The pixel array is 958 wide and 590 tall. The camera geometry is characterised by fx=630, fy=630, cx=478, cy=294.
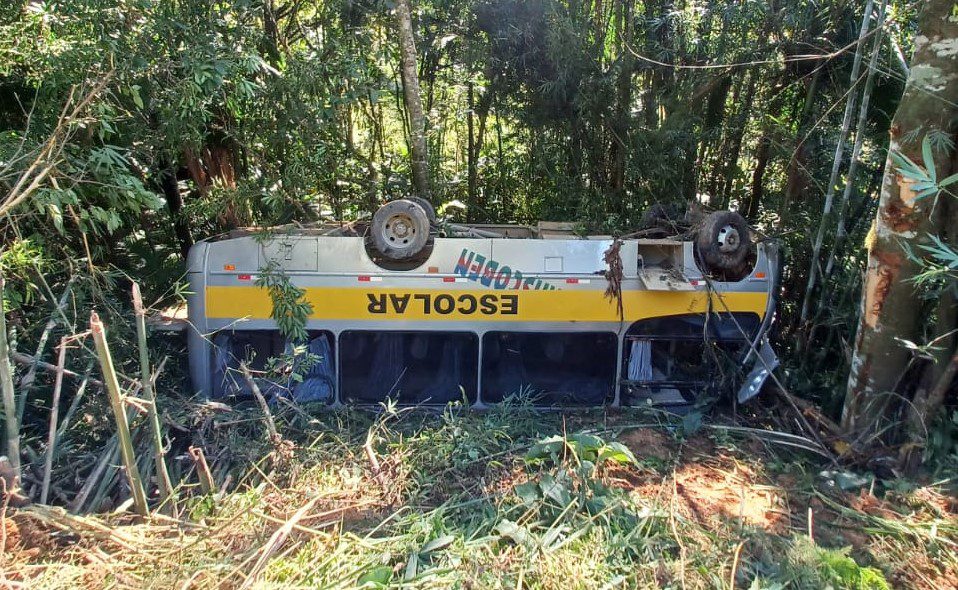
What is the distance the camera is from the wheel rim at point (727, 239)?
536 centimetres

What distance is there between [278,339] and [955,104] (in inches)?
209

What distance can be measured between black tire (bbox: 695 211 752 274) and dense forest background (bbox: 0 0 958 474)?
87cm

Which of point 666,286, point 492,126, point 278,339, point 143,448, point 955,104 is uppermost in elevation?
point 492,126

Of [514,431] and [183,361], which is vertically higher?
[183,361]

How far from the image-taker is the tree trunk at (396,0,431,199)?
6934 millimetres

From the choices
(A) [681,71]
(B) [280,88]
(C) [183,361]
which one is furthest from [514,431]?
(A) [681,71]

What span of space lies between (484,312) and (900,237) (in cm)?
310

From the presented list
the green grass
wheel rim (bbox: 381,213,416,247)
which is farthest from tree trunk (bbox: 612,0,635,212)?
the green grass

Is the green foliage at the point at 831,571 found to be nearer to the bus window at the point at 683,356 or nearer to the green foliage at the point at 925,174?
the green foliage at the point at 925,174

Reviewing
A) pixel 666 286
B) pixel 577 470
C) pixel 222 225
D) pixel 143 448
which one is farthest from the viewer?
pixel 222 225

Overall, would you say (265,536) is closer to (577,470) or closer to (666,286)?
(577,470)

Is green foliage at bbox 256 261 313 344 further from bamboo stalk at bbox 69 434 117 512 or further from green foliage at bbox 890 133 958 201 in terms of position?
green foliage at bbox 890 133 958 201

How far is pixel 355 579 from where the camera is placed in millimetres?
3121

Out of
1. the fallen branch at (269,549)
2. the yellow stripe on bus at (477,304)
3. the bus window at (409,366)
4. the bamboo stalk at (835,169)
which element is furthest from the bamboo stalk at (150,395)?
the bamboo stalk at (835,169)
